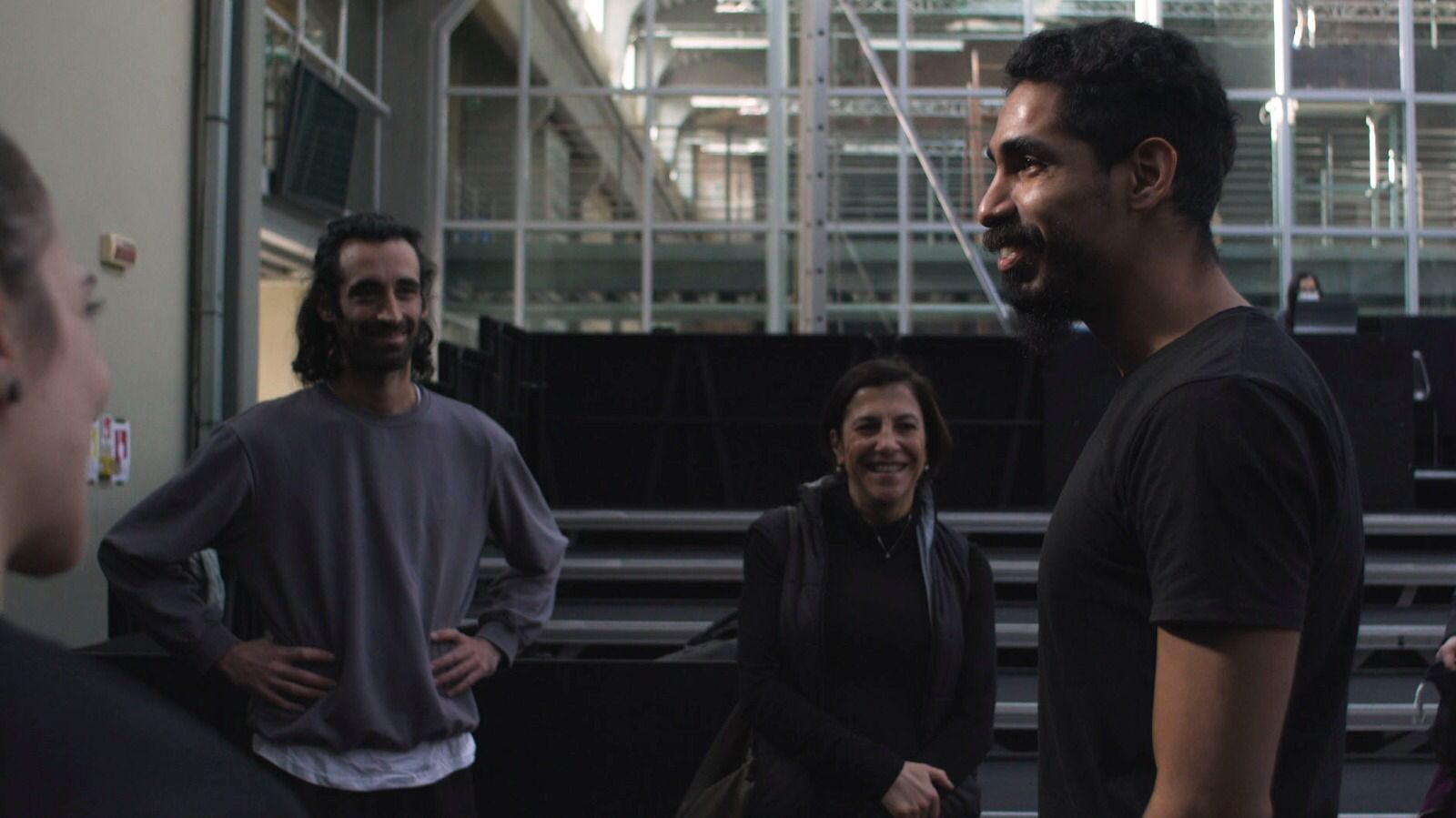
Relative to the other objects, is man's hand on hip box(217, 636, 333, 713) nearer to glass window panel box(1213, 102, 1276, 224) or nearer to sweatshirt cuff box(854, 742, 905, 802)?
sweatshirt cuff box(854, 742, 905, 802)

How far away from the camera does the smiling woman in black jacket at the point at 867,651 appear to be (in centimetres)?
298

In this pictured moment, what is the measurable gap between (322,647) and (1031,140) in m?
1.83

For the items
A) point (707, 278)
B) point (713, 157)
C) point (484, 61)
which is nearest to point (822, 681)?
point (707, 278)

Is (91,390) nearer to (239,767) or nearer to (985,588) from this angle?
(239,767)

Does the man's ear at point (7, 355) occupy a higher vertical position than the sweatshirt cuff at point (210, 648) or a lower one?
higher

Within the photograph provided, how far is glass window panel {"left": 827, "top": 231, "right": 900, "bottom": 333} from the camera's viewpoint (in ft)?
46.8

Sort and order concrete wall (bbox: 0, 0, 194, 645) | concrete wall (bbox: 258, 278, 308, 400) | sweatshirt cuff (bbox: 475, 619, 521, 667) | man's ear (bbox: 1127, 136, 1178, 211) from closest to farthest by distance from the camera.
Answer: man's ear (bbox: 1127, 136, 1178, 211) → sweatshirt cuff (bbox: 475, 619, 521, 667) → concrete wall (bbox: 0, 0, 194, 645) → concrete wall (bbox: 258, 278, 308, 400)

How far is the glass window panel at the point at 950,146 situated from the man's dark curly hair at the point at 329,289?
455 inches

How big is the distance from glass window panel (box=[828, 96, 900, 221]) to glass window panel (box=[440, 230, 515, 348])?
3437mm

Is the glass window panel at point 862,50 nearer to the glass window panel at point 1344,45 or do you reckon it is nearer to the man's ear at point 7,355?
the glass window panel at point 1344,45

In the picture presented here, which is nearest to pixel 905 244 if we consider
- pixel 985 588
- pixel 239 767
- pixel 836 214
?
pixel 836 214

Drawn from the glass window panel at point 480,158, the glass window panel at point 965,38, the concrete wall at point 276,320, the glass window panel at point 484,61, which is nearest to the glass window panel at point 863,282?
the glass window panel at point 965,38

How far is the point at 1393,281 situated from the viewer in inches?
563

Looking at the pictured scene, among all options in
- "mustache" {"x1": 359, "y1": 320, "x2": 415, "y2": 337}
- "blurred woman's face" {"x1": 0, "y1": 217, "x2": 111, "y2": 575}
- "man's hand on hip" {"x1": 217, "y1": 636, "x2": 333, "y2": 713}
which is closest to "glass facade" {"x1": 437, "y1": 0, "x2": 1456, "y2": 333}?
"mustache" {"x1": 359, "y1": 320, "x2": 415, "y2": 337}
